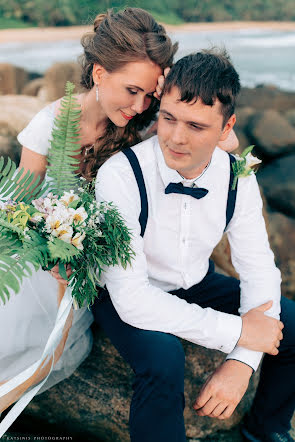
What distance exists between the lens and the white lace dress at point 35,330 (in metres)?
2.15

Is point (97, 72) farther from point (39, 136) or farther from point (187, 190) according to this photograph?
point (187, 190)

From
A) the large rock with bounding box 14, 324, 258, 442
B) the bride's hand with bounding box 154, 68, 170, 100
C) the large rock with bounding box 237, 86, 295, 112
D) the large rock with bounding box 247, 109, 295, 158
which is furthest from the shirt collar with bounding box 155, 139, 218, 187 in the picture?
the large rock with bounding box 237, 86, 295, 112

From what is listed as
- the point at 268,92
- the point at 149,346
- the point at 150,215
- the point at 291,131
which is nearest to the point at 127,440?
the point at 149,346

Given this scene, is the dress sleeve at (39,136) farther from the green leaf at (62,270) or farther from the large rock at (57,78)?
the large rock at (57,78)

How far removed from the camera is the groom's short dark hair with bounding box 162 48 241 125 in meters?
2.05

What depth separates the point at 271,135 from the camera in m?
7.20

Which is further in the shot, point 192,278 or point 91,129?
point 91,129

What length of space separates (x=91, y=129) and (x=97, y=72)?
351 millimetres

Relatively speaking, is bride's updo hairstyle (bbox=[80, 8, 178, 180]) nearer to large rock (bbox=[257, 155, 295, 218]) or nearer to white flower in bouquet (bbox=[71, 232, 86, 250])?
white flower in bouquet (bbox=[71, 232, 86, 250])

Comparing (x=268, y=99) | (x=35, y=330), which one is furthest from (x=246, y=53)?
(x=35, y=330)

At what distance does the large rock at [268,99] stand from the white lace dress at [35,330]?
24.8 ft

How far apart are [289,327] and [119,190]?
1090 mm

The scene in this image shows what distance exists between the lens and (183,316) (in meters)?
2.07

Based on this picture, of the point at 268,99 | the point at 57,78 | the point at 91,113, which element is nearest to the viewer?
the point at 91,113
